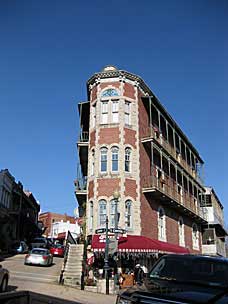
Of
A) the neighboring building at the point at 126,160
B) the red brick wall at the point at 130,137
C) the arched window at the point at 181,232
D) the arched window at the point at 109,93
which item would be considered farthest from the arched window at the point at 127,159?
the arched window at the point at 181,232

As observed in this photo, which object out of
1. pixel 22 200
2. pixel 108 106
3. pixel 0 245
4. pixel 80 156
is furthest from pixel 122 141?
pixel 22 200

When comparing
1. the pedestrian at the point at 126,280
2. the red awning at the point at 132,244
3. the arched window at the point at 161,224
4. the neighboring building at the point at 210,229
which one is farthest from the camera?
the neighboring building at the point at 210,229

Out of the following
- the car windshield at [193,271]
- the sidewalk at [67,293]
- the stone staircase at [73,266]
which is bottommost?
the sidewalk at [67,293]

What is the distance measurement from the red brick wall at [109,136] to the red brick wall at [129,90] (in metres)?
3.17

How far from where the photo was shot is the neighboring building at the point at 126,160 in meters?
24.3

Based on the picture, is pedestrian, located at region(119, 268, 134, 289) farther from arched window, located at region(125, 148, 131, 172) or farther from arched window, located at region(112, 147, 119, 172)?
arched window, located at region(125, 148, 131, 172)

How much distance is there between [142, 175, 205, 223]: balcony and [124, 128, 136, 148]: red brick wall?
9.25ft

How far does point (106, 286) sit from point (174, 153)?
20.0 m

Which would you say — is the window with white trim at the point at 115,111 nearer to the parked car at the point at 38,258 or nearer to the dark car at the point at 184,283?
the parked car at the point at 38,258

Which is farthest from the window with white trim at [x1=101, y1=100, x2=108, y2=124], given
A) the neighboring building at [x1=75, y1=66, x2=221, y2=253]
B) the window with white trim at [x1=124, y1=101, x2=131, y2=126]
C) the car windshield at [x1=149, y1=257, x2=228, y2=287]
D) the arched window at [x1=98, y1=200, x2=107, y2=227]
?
the car windshield at [x1=149, y1=257, x2=228, y2=287]

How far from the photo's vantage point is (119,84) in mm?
27172

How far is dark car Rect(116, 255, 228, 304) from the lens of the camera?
4.87m

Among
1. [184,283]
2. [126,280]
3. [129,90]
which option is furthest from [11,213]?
[184,283]

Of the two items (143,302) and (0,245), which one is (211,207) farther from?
(143,302)
